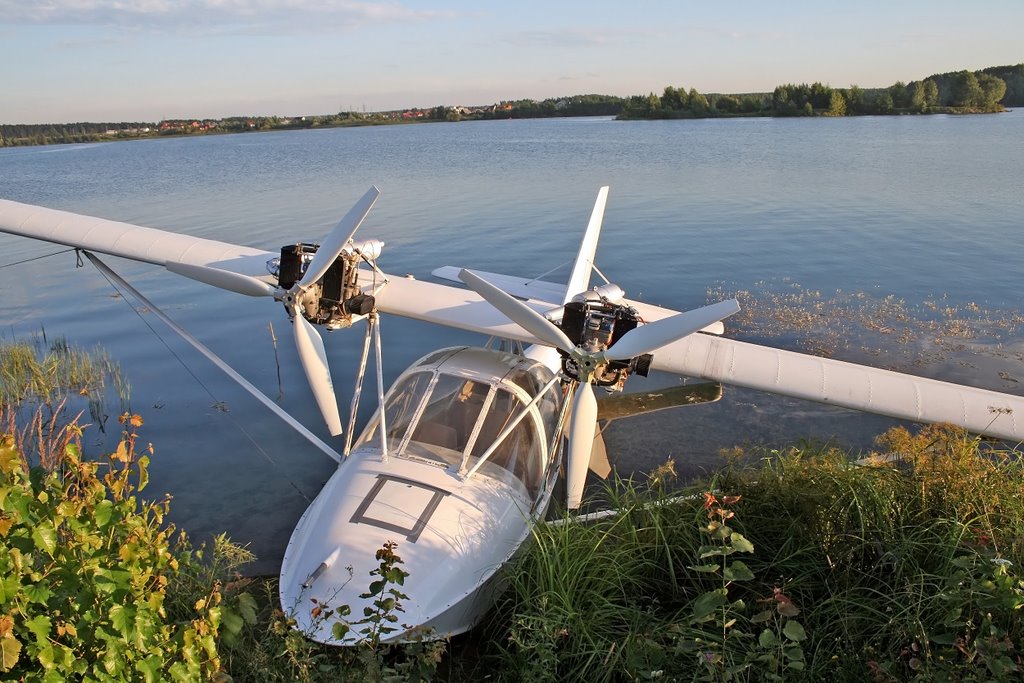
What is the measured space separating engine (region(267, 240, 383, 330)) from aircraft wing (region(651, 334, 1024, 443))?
3.57 metres

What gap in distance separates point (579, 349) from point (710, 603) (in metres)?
2.89

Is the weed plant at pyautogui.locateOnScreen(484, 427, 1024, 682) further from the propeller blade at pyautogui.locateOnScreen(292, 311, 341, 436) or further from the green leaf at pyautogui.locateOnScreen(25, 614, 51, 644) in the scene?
the green leaf at pyautogui.locateOnScreen(25, 614, 51, 644)

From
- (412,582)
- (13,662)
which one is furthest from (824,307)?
(13,662)

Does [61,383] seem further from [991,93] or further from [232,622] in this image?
[991,93]

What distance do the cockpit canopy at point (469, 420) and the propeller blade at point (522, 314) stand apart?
0.75 meters

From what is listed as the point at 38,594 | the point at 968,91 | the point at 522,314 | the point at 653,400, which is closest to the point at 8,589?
the point at 38,594

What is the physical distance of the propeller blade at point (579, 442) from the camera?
662cm

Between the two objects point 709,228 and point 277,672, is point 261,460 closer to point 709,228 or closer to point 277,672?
point 277,672

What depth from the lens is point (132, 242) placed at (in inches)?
403

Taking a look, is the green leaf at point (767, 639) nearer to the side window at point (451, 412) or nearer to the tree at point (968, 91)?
the side window at point (451, 412)

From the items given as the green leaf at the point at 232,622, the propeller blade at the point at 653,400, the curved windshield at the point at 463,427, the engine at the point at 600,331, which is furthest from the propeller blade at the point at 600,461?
the green leaf at the point at 232,622

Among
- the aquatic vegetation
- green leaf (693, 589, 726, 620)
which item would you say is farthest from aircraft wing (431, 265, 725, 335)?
the aquatic vegetation

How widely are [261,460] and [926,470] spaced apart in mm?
9001

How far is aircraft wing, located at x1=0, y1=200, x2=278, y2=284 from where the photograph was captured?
9.77 meters
